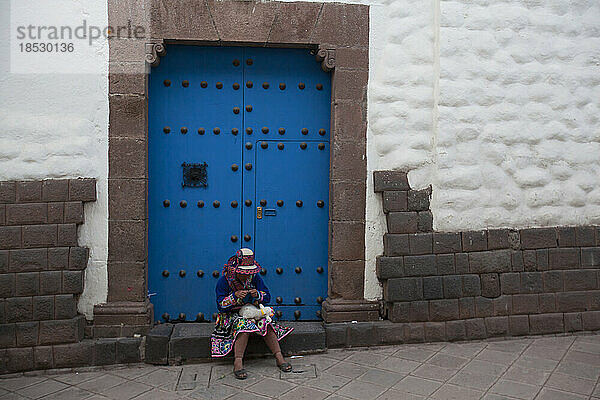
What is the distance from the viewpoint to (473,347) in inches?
181

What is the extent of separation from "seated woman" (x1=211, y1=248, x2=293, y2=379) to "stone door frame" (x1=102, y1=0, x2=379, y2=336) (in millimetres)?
625

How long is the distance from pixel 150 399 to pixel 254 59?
9.05 ft

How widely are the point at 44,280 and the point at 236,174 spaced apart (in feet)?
5.50

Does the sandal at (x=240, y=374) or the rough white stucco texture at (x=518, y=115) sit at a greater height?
the rough white stucco texture at (x=518, y=115)

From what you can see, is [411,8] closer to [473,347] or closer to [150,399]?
[473,347]

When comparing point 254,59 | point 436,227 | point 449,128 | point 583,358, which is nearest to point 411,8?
point 449,128

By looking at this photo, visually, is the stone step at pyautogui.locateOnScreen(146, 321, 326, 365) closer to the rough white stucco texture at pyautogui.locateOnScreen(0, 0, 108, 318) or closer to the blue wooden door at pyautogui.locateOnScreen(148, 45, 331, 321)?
the blue wooden door at pyautogui.locateOnScreen(148, 45, 331, 321)

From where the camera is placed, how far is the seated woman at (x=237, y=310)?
4.09 meters

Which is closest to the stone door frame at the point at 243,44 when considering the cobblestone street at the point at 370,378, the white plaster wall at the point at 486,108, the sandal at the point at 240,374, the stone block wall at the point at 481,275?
the white plaster wall at the point at 486,108

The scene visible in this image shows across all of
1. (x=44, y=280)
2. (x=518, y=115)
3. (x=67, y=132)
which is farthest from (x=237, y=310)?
(x=518, y=115)

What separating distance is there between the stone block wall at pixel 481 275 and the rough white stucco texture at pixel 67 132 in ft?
7.28

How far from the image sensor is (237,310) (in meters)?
4.20

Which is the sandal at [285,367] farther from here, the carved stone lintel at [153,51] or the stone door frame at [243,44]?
the carved stone lintel at [153,51]

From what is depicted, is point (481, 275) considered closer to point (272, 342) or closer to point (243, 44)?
point (272, 342)
